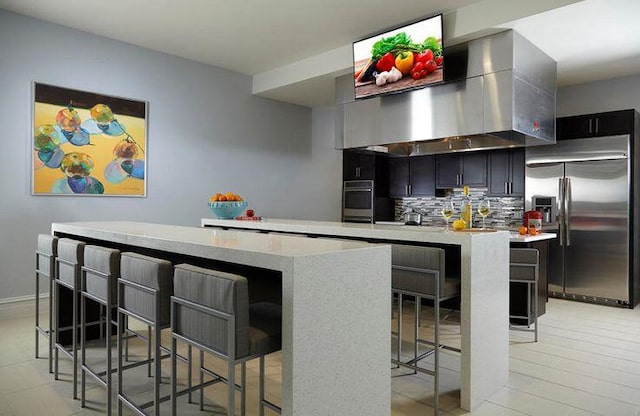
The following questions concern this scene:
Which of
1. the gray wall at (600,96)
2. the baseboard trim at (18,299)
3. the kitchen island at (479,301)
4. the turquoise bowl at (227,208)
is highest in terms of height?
the gray wall at (600,96)

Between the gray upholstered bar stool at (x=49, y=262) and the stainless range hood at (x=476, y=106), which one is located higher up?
the stainless range hood at (x=476, y=106)

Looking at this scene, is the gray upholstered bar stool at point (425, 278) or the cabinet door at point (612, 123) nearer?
the gray upholstered bar stool at point (425, 278)

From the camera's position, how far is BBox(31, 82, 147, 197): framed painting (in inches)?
169

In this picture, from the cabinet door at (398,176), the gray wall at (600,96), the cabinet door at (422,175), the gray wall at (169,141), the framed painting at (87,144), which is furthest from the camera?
the cabinet door at (398,176)

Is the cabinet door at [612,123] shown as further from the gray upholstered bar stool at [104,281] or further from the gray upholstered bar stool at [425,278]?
the gray upholstered bar stool at [104,281]

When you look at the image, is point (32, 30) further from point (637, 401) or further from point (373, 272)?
point (637, 401)

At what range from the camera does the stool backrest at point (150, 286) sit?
1823 mm

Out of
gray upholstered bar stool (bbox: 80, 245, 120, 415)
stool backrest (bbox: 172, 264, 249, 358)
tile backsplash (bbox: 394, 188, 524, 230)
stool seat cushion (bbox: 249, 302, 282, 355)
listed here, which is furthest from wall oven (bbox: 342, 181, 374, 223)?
stool backrest (bbox: 172, 264, 249, 358)

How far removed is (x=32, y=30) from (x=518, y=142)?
4.93m

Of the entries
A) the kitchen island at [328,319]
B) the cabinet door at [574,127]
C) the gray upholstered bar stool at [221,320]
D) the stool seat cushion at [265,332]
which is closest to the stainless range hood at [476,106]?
the cabinet door at [574,127]

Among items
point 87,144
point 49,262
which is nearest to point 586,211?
point 49,262

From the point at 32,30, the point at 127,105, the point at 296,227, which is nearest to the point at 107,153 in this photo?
the point at 127,105

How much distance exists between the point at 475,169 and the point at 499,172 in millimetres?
335

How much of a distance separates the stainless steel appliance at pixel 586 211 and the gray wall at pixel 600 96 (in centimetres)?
78
